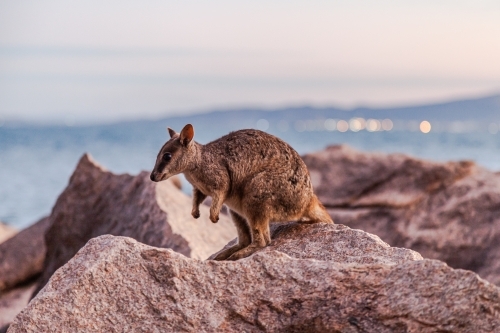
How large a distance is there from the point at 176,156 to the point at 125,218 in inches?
125

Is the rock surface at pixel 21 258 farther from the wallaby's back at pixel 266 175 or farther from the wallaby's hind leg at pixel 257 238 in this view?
the wallaby's hind leg at pixel 257 238

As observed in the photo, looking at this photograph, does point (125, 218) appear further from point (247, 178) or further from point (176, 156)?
point (247, 178)

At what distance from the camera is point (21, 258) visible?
1255 cm

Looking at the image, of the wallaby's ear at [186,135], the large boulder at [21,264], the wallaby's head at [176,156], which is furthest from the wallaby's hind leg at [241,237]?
the large boulder at [21,264]

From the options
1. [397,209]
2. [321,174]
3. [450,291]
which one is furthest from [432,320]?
[321,174]

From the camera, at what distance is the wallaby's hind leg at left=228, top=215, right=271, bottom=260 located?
6305 mm

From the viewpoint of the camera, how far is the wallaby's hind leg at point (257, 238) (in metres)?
6.30

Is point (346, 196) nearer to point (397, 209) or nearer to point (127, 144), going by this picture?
point (397, 209)

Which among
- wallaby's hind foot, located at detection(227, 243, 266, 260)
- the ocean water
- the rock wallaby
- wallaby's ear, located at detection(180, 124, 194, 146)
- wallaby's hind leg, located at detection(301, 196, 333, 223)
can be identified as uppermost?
wallaby's ear, located at detection(180, 124, 194, 146)

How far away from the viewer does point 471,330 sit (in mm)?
4375

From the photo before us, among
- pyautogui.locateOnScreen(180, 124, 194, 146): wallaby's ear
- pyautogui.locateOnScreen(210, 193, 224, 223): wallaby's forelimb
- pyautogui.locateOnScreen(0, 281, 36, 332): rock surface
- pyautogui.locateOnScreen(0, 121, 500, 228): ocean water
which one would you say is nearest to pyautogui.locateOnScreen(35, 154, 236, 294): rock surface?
pyautogui.locateOnScreen(0, 281, 36, 332): rock surface

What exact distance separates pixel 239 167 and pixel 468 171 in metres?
7.07

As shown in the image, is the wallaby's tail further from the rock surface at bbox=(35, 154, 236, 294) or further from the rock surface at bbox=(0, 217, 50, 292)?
the rock surface at bbox=(0, 217, 50, 292)

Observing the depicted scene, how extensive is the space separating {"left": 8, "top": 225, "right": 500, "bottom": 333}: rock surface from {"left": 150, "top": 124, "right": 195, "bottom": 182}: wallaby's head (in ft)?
4.67
